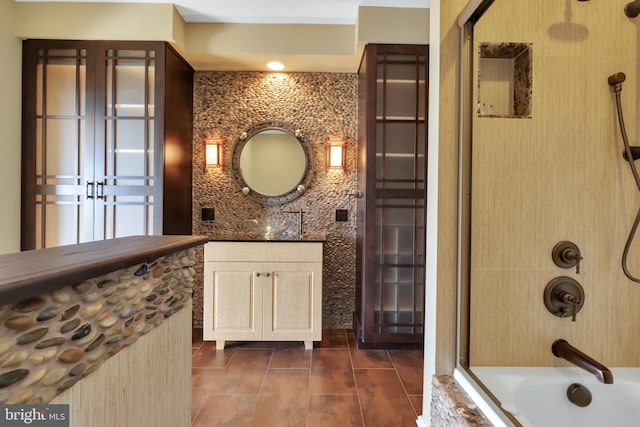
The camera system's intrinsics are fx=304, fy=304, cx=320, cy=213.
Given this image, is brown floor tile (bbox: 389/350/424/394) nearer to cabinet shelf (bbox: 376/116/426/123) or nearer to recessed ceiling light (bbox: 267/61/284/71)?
cabinet shelf (bbox: 376/116/426/123)

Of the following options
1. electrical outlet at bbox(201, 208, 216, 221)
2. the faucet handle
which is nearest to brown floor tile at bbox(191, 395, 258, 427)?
electrical outlet at bbox(201, 208, 216, 221)

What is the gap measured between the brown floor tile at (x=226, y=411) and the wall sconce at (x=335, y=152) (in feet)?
6.53

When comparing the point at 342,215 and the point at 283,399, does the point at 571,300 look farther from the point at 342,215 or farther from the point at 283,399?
the point at 342,215

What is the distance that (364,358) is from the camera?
7.78 ft

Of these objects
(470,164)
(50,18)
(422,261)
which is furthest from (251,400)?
(50,18)

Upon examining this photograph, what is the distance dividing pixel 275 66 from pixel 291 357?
2.54m

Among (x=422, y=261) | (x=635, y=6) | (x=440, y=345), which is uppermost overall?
(x=635, y=6)

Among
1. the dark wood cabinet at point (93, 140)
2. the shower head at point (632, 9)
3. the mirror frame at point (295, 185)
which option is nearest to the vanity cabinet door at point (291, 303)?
the mirror frame at point (295, 185)

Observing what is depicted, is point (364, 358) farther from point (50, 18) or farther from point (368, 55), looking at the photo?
point (50, 18)

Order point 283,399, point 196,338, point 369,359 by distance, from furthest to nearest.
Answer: point 196,338, point 369,359, point 283,399

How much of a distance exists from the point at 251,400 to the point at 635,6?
113 inches

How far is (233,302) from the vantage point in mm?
2418

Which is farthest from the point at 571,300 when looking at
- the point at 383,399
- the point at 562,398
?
the point at 383,399

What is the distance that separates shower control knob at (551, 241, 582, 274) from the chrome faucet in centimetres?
35
